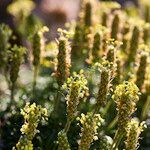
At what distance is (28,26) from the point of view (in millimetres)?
3600

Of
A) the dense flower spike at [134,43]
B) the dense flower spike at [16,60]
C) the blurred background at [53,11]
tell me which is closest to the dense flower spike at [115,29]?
the dense flower spike at [134,43]

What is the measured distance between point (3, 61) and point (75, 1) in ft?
16.9

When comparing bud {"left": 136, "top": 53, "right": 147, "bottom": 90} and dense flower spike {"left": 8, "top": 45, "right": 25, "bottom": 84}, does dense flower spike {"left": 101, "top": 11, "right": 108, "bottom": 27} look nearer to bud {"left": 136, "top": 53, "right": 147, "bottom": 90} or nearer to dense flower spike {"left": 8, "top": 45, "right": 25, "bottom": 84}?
bud {"left": 136, "top": 53, "right": 147, "bottom": 90}

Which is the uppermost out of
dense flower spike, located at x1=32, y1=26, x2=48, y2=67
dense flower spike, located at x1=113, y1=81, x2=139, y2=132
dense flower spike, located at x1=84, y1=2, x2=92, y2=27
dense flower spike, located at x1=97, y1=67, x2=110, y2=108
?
dense flower spike, located at x1=84, y1=2, x2=92, y2=27

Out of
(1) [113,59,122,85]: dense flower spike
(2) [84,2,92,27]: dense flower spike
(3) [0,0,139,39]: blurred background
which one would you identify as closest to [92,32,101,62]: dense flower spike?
(1) [113,59,122,85]: dense flower spike

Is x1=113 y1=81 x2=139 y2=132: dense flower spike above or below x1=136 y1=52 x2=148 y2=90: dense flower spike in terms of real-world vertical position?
below

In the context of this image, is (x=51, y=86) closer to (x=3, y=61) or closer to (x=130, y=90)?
(x=3, y=61)

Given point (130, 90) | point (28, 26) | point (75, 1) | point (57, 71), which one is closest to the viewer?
point (130, 90)

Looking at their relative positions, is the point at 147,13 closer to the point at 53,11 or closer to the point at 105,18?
the point at 105,18

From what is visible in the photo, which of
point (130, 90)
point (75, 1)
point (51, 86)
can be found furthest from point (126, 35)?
point (75, 1)

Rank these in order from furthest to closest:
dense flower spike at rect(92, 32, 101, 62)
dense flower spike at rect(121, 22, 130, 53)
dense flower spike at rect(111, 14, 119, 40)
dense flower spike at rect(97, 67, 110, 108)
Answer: dense flower spike at rect(121, 22, 130, 53) < dense flower spike at rect(111, 14, 119, 40) < dense flower spike at rect(92, 32, 101, 62) < dense flower spike at rect(97, 67, 110, 108)

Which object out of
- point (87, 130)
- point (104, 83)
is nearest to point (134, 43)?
point (104, 83)

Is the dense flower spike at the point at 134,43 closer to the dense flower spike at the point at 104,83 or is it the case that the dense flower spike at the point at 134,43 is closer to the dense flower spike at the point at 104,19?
the dense flower spike at the point at 104,19

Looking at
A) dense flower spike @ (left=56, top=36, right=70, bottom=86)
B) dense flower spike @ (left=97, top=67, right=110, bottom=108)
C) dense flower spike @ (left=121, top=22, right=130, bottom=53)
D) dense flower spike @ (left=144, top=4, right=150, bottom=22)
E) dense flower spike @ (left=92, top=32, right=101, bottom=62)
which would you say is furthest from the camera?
dense flower spike @ (left=144, top=4, right=150, bottom=22)
